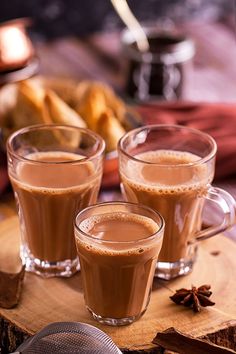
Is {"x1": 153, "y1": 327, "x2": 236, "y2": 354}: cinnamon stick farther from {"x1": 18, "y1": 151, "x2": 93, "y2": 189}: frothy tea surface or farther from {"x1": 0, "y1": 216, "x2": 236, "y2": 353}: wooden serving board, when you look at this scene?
{"x1": 18, "y1": 151, "x2": 93, "y2": 189}: frothy tea surface

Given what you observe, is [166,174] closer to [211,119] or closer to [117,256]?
[117,256]

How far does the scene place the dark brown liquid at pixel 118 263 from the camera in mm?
1259

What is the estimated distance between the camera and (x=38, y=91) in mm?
1865

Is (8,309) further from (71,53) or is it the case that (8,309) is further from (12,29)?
(71,53)

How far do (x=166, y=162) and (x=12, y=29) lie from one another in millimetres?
717

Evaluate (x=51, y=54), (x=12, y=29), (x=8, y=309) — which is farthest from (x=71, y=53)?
(x=8, y=309)

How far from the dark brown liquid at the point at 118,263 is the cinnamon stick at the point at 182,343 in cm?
8

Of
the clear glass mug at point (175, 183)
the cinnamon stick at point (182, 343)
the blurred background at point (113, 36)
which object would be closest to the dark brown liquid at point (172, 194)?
the clear glass mug at point (175, 183)

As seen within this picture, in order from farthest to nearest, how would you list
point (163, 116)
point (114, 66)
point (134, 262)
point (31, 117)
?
1. point (114, 66)
2. point (163, 116)
3. point (31, 117)
4. point (134, 262)

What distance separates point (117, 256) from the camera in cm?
125

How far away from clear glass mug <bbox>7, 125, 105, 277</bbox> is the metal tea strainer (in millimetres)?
223

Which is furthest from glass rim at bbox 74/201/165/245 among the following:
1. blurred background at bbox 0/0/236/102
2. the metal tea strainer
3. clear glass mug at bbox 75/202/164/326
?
blurred background at bbox 0/0/236/102

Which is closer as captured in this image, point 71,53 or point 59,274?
point 59,274

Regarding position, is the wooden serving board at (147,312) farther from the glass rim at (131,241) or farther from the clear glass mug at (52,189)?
the glass rim at (131,241)
